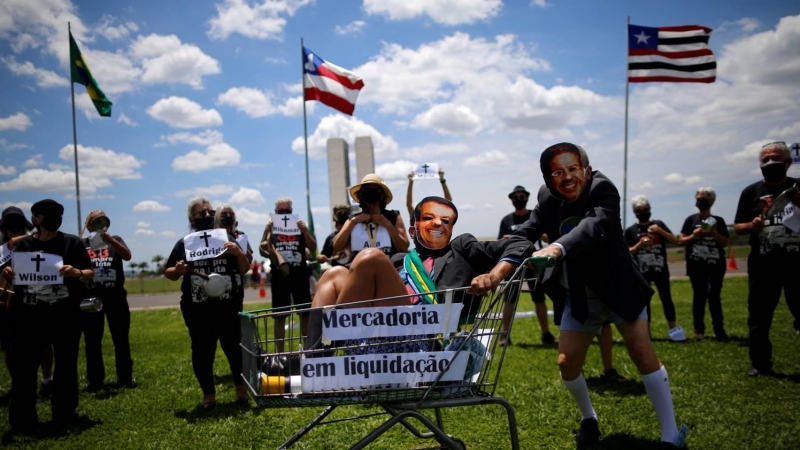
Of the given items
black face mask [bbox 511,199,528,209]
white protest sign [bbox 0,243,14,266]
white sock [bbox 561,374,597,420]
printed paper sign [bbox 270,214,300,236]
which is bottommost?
white sock [bbox 561,374,597,420]

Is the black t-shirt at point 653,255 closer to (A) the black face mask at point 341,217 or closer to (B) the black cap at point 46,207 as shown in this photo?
(A) the black face mask at point 341,217

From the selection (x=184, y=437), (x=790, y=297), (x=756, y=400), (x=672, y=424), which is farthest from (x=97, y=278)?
(x=790, y=297)

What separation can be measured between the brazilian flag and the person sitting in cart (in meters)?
11.8

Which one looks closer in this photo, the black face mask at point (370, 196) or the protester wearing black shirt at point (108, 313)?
the black face mask at point (370, 196)

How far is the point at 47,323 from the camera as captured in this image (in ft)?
17.2


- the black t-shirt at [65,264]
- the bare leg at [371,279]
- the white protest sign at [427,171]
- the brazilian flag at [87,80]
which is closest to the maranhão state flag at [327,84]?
the brazilian flag at [87,80]

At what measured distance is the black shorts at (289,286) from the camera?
7801 millimetres

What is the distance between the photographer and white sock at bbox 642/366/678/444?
3.79m

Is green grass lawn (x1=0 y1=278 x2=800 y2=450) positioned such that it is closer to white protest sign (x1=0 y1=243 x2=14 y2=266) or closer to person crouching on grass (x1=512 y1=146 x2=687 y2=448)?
person crouching on grass (x1=512 y1=146 x2=687 y2=448)

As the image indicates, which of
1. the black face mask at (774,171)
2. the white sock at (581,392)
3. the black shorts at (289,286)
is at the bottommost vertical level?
the white sock at (581,392)

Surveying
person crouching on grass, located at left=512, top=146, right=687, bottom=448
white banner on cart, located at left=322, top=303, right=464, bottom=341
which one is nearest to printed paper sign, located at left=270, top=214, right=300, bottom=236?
Answer: person crouching on grass, located at left=512, top=146, right=687, bottom=448

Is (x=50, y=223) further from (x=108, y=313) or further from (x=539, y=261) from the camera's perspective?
(x=539, y=261)

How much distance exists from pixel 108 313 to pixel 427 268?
5.24m

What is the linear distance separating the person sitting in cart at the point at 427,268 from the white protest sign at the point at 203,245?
221cm
